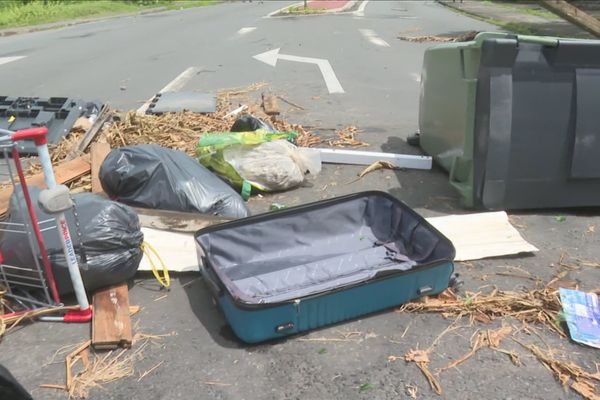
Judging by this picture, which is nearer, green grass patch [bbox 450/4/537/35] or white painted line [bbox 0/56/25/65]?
white painted line [bbox 0/56/25/65]

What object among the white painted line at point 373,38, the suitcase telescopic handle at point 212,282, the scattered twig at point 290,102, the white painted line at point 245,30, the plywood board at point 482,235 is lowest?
the white painted line at point 373,38

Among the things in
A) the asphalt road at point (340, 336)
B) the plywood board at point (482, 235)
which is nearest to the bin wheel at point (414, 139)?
the asphalt road at point (340, 336)

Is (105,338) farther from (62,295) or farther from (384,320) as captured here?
(384,320)

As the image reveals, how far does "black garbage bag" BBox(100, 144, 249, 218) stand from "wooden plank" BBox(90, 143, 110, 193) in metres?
0.45

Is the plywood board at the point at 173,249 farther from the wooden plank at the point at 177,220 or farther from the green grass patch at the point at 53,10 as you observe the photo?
the green grass patch at the point at 53,10

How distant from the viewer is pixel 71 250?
8.58 ft

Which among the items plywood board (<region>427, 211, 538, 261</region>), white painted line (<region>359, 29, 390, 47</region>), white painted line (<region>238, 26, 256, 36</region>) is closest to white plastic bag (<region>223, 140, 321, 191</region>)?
plywood board (<region>427, 211, 538, 261</region>)

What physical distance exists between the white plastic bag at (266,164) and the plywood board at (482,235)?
130 centimetres

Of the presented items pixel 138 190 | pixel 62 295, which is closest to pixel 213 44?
pixel 138 190

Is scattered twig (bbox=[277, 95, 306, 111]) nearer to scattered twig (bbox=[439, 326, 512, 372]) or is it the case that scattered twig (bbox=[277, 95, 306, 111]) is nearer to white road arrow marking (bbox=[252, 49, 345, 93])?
white road arrow marking (bbox=[252, 49, 345, 93])

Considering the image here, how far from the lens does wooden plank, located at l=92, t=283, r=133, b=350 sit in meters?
2.62

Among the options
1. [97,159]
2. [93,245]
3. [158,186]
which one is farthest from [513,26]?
[93,245]

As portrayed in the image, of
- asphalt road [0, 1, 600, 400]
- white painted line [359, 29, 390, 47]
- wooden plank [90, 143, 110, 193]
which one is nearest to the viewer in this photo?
asphalt road [0, 1, 600, 400]

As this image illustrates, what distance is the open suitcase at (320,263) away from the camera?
258cm
